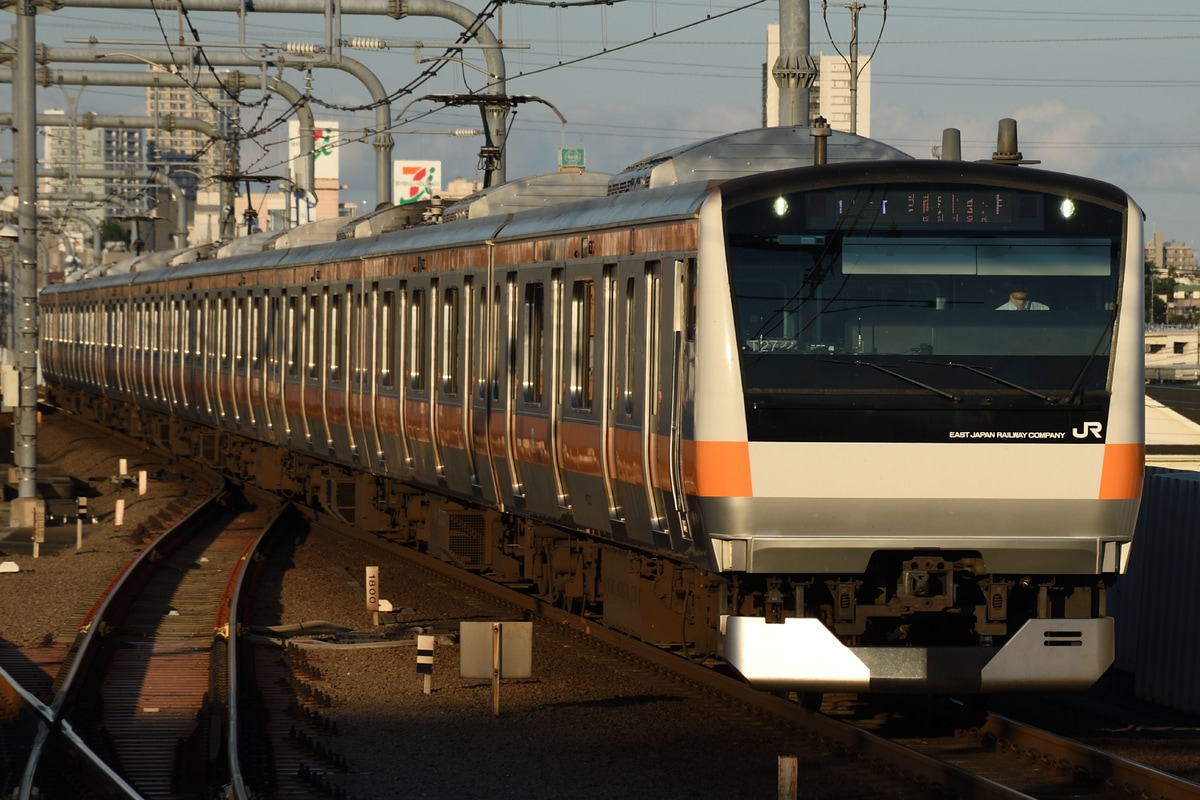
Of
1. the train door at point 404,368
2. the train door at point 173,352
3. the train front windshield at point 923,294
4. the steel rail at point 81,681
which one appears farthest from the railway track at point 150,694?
the train door at point 173,352

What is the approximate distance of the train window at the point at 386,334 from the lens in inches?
671

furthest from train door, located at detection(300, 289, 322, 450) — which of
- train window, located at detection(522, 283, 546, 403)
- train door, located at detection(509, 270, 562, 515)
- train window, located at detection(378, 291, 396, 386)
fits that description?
train window, located at detection(522, 283, 546, 403)

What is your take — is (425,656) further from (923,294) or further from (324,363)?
(324,363)

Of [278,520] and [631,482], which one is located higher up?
[631,482]

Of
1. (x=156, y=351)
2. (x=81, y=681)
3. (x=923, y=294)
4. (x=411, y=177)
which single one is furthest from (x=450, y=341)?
(x=411, y=177)

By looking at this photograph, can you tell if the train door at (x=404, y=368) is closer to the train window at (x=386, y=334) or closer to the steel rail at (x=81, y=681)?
the train window at (x=386, y=334)

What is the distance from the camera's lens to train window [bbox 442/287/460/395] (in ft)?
49.1

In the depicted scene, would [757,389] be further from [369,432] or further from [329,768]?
[369,432]

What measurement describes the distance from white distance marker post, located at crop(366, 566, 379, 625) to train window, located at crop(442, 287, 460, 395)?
1.55 m

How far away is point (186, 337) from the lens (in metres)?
28.3

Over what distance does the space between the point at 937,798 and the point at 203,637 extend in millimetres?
7355

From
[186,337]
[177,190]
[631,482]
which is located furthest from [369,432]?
[177,190]

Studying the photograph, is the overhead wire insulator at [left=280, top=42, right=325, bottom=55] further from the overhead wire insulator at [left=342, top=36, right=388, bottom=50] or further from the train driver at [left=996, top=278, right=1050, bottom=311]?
the train driver at [left=996, top=278, right=1050, bottom=311]

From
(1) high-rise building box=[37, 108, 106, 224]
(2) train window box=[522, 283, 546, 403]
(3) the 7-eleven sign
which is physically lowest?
(2) train window box=[522, 283, 546, 403]
